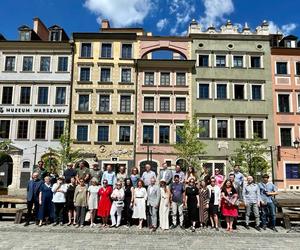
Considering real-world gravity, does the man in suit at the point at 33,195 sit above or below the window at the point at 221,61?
below

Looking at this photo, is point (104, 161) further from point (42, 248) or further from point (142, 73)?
point (42, 248)

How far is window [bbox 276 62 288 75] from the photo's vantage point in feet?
110

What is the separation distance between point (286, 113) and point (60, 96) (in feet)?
71.8

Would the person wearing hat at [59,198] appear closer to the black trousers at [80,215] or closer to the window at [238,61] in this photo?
the black trousers at [80,215]

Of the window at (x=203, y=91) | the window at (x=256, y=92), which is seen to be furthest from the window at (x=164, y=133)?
the window at (x=256, y=92)

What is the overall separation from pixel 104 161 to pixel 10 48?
1464 cm

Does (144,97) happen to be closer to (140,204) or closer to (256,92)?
(256,92)

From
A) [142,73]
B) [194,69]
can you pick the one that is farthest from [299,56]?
[142,73]

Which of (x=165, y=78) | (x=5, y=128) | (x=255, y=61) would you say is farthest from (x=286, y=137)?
(x=5, y=128)

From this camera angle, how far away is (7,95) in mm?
32562

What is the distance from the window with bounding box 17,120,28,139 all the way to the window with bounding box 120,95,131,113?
918 centimetres

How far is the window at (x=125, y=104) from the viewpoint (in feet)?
107

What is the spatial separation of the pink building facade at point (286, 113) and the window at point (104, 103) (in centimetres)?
1613

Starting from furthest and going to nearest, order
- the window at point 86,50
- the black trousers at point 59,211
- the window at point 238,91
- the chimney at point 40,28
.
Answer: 1. the chimney at point 40,28
2. the window at point 86,50
3. the window at point 238,91
4. the black trousers at point 59,211
